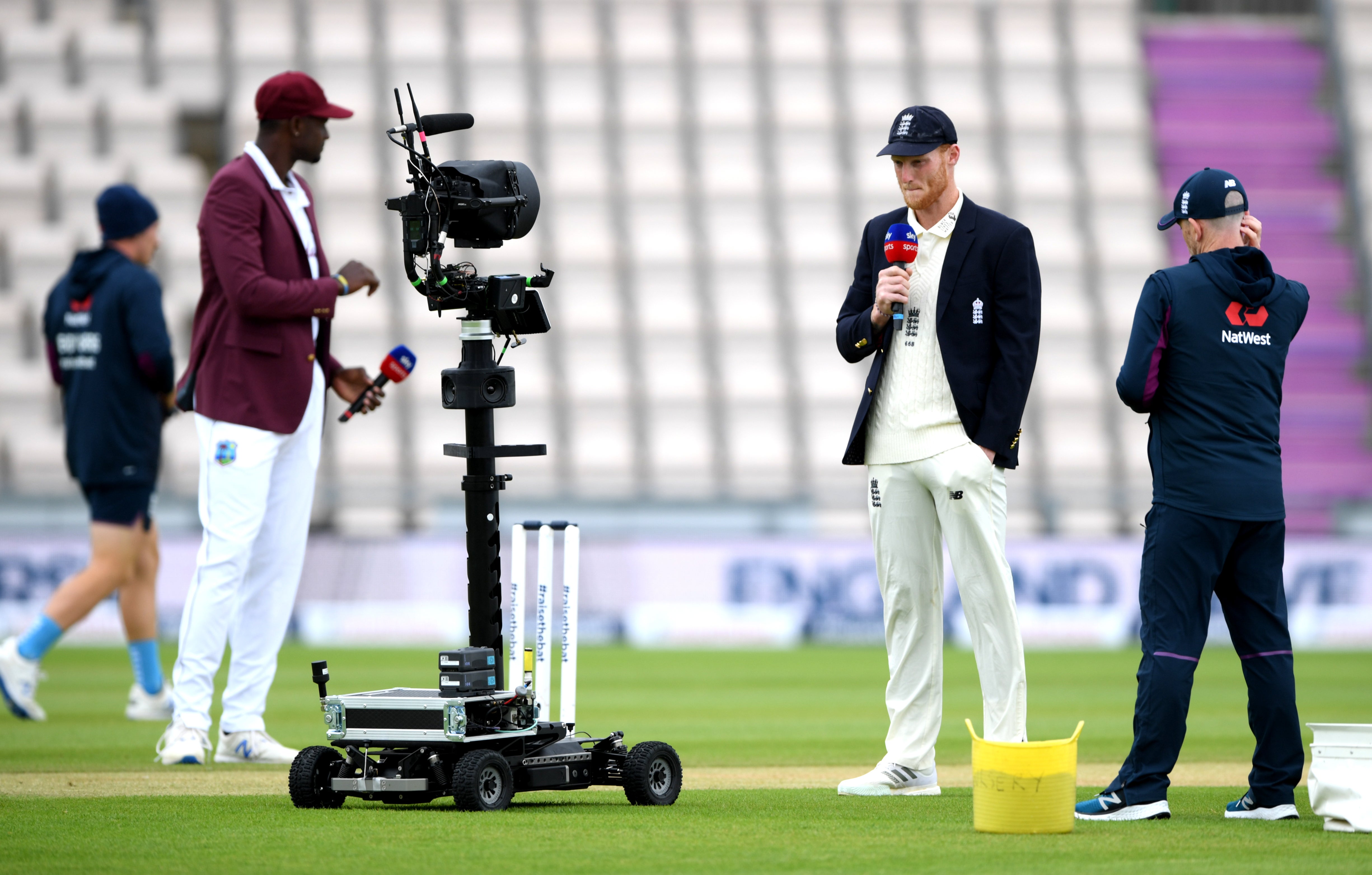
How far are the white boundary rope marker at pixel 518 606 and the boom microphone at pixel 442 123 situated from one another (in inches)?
48.7

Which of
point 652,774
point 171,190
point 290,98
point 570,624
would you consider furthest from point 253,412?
point 171,190

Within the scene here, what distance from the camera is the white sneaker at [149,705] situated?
331 inches

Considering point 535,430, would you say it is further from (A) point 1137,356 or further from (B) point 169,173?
(A) point 1137,356

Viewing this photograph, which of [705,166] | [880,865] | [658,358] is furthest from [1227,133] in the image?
[880,865]

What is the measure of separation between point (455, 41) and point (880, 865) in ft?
60.0

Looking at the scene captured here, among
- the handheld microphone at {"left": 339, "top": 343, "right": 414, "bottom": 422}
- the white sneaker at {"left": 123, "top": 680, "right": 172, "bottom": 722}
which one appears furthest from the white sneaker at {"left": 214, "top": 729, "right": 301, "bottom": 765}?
the white sneaker at {"left": 123, "top": 680, "right": 172, "bottom": 722}

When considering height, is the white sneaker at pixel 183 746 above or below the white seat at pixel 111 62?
below

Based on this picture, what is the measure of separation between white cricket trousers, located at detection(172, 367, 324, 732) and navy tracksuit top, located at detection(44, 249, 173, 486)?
198 centimetres

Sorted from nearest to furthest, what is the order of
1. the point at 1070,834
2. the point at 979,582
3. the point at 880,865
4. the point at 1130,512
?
the point at 880,865, the point at 1070,834, the point at 979,582, the point at 1130,512

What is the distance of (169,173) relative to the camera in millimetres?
19250

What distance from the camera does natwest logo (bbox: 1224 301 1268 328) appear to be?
5152 mm


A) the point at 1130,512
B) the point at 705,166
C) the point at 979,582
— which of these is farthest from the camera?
the point at 705,166

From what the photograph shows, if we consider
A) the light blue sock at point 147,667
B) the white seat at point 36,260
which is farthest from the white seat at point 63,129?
the light blue sock at point 147,667

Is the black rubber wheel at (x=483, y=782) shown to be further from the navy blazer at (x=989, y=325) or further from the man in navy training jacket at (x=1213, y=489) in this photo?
the man in navy training jacket at (x=1213, y=489)
